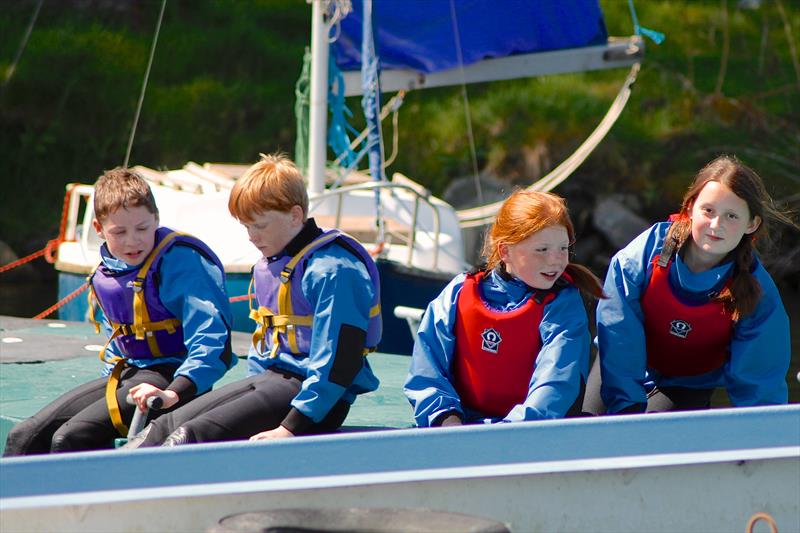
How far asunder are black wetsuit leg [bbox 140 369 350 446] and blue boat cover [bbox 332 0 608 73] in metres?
6.05

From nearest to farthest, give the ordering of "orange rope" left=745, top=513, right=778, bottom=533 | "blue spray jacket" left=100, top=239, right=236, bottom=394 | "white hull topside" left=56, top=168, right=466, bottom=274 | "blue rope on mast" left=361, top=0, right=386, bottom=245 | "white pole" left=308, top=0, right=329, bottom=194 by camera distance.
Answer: "orange rope" left=745, top=513, right=778, bottom=533
"blue spray jacket" left=100, top=239, right=236, bottom=394
"white hull topside" left=56, top=168, right=466, bottom=274
"blue rope on mast" left=361, top=0, right=386, bottom=245
"white pole" left=308, top=0, right=329, bottom=194

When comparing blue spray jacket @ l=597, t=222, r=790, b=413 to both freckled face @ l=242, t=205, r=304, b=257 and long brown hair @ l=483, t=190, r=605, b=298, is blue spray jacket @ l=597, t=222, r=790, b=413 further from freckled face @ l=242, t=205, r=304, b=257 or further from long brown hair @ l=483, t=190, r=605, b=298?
freckled face @ l=242, t=205, r=304, b=257

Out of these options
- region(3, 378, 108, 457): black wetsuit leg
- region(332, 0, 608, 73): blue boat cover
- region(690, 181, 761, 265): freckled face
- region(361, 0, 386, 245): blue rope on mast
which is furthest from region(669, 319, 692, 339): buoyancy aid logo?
region(332, 0, 608, 73): blue boat cover

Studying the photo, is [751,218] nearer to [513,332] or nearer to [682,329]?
[682,329]

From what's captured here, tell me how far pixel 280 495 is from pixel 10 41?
1312 centimetres

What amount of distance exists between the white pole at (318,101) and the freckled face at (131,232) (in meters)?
4.76

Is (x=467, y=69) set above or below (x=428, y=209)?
above

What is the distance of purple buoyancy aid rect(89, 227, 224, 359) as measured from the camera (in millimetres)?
3334

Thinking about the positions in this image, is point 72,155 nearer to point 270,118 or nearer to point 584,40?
point 270,118

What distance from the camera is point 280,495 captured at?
2.45 m

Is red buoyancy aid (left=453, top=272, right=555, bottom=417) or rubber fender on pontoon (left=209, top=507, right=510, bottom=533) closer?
rubber fender on pontoon (left=209, top=507, right=510, bottom=533)

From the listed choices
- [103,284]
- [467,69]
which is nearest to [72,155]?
[467,69]

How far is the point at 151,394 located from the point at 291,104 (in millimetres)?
12062

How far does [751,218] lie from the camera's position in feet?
9.82
